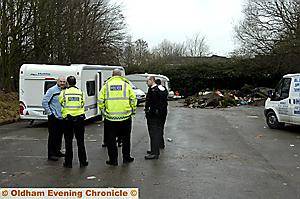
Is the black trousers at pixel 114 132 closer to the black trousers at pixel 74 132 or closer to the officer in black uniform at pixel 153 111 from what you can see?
the black trousers at pixel 74 132

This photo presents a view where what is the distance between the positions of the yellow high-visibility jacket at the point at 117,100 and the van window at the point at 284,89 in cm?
805

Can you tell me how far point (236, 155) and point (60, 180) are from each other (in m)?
4.58

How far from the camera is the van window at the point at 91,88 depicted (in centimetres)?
1635

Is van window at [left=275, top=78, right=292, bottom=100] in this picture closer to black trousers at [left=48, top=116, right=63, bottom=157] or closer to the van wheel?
the van wheel

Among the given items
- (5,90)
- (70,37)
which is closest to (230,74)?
(70,37)

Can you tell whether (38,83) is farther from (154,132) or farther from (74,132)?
(74,132)

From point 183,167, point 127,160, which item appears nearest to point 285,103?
point 183,167

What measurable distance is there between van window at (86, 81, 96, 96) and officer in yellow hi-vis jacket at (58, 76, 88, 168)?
759cm

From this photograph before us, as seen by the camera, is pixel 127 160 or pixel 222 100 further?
pixel 222 100

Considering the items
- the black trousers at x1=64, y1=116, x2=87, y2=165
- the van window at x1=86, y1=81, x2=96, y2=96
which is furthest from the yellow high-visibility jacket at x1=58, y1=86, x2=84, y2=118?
the van window at x1=86, y1=81, x2=96, y2=96

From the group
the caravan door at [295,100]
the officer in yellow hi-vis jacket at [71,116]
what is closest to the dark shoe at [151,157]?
the officer in yellow hi-vis jacket at [71,116]

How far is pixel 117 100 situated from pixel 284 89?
847 cm

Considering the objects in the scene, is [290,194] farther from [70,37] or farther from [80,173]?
[70,37]

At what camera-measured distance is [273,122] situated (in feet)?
52.8
